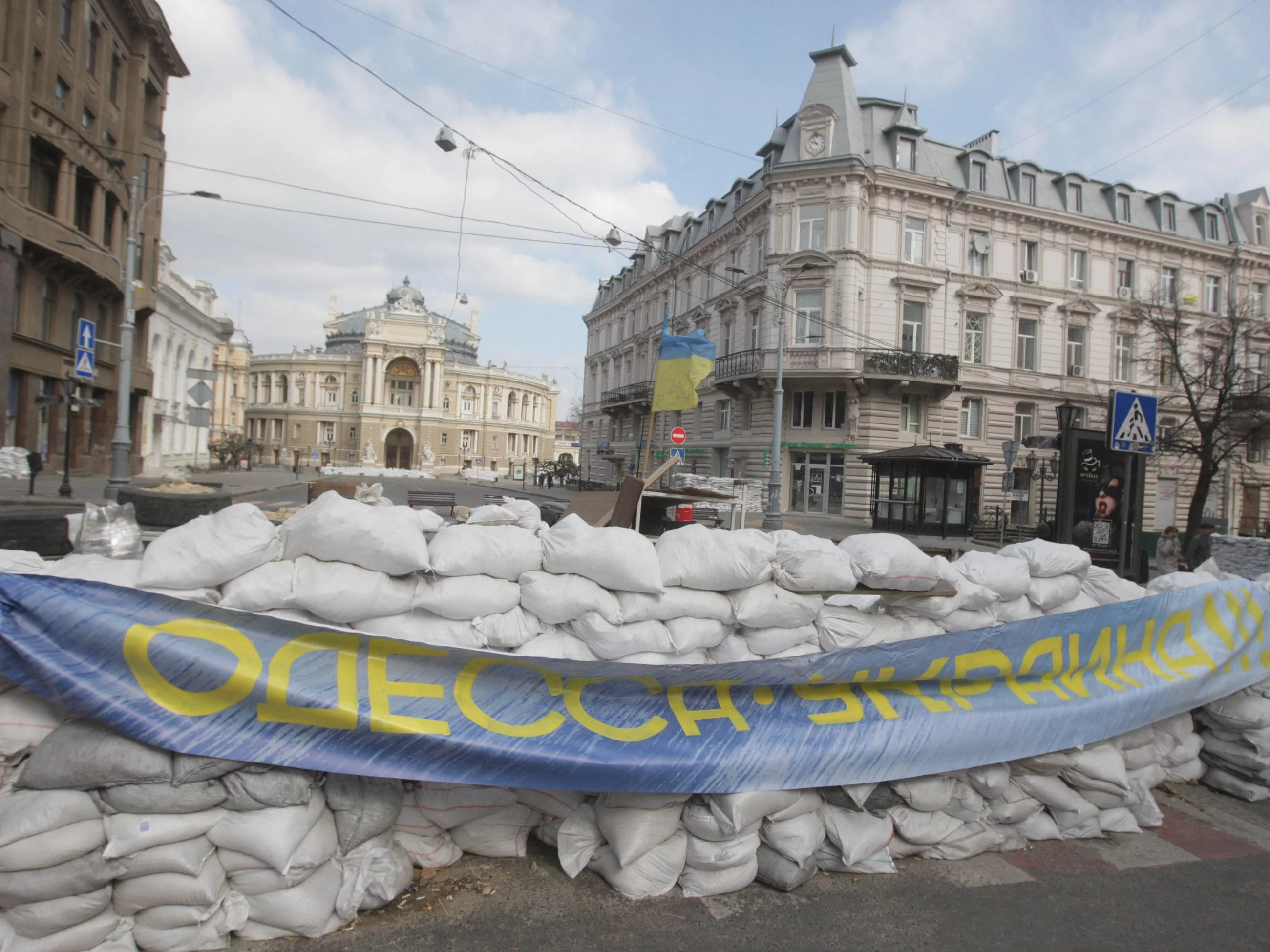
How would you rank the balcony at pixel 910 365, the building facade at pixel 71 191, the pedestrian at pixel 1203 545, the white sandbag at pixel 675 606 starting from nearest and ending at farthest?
the white sandbag at pixel 675 606 < the pedestrian at pixel 1203 545 < the building facade at pixel 71 191 < the balcony at pixel 910 365

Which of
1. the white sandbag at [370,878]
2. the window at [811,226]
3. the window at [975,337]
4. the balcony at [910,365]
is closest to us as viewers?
the white sandbag at [370,878]

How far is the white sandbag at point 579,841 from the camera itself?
2.65m

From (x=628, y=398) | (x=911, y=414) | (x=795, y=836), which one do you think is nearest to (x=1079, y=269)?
(x=911, y=414)

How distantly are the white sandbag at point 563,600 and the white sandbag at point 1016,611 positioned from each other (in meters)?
1.96

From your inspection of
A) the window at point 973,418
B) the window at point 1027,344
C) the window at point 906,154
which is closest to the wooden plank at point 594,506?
the window at point 973,418

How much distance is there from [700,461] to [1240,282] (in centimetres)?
2375

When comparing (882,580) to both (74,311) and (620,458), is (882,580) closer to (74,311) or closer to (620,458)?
(74,311)

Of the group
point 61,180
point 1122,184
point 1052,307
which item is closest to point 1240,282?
point 1122,184

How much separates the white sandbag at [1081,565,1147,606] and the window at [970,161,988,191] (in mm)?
26815

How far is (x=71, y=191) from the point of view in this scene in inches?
849

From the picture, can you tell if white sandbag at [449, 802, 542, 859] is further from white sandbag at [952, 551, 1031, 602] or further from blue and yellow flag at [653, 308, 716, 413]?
blue and yellow flag at [653, 308, 716, 413]

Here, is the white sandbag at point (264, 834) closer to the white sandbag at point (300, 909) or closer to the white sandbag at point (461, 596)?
the white sandbag at point (300, 909)

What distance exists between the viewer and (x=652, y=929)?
2426 millimetres

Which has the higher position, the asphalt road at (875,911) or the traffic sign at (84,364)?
the traffic sign at (84,364)
